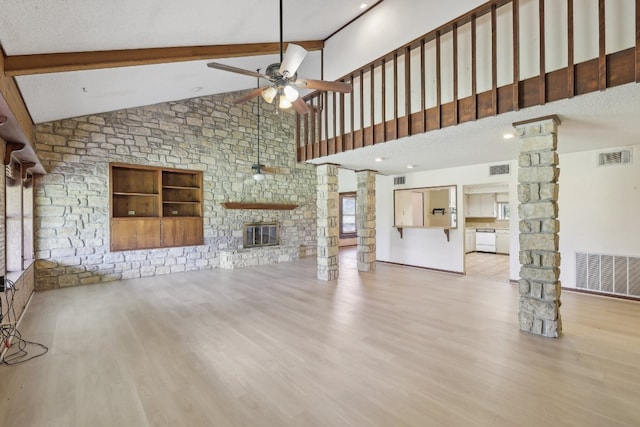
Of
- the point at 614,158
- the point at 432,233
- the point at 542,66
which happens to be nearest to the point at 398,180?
the point at 432,233

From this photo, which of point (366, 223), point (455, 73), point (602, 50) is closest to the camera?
point (602, 50)

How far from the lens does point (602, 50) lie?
238 cm

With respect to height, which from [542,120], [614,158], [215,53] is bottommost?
[614,158]

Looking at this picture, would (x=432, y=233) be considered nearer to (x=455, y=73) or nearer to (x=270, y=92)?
(x=455, y=73)

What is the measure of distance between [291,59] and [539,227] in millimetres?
2988

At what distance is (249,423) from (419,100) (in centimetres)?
389

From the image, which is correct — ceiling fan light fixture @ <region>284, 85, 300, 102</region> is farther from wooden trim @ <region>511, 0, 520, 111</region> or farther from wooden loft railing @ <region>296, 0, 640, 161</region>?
wooden trim @ <region>511, 0, 520, 111</region>

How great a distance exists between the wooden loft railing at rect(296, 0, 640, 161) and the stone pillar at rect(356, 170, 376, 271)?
2.10 m

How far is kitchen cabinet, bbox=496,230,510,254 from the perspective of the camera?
8.55 meters

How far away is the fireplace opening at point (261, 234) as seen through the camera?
7.78m

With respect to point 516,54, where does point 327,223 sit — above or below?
below

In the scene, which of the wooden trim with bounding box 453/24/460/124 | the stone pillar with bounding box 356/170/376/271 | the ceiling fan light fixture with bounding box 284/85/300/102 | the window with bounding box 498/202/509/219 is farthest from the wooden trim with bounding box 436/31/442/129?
the window with bounding box 498/202/509/219

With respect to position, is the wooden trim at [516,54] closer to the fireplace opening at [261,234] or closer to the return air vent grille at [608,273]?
the return air vent grille at [608,273]

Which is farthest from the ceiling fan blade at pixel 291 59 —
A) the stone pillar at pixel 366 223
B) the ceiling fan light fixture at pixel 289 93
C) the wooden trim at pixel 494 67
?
the stone pillar at pixel 366 223
